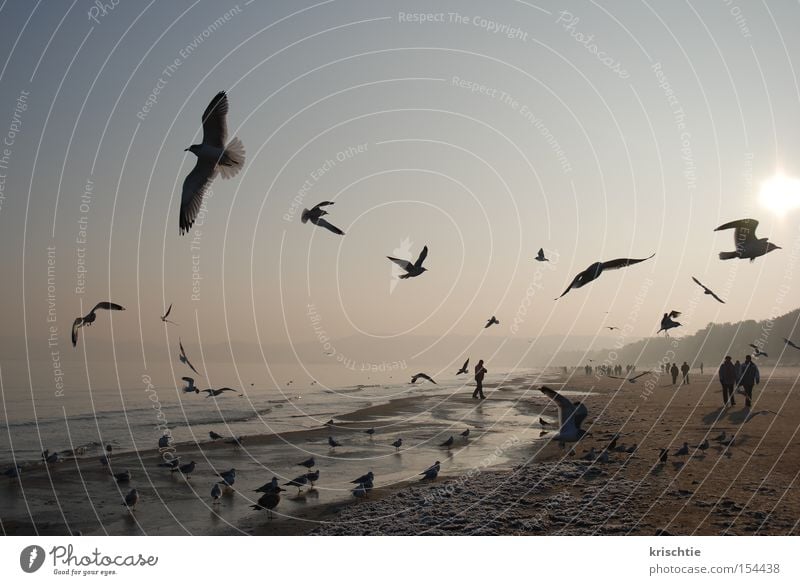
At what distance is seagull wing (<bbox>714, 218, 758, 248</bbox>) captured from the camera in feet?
45.4

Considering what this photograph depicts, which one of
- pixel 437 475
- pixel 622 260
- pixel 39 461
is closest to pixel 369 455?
pixel 437 475

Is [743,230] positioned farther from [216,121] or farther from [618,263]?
[216,121]

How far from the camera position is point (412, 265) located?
18734mm

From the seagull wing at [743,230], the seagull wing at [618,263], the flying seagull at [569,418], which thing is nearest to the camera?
the seagull wing at [618,263]

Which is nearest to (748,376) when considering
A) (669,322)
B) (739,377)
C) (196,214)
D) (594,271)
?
(739,377)

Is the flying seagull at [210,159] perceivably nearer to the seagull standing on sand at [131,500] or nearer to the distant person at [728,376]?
the seagull standing on sand at [131,500]

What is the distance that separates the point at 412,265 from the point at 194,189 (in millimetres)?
6691

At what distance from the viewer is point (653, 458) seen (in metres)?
17.5

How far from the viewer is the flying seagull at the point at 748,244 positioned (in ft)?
45.6

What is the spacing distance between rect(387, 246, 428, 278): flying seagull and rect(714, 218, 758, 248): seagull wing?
8.25 meters

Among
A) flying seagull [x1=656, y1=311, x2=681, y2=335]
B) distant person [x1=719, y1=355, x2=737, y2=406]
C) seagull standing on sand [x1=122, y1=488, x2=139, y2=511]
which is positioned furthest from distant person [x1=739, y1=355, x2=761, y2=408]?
seagull standing on sand [x1=122, y1=488, x2=139, y2=511]

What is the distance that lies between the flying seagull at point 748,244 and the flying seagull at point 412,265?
8.17m

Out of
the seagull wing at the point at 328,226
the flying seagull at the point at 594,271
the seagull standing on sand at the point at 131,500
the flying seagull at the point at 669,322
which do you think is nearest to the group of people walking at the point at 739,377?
the flying seagull at the point at 669,322
